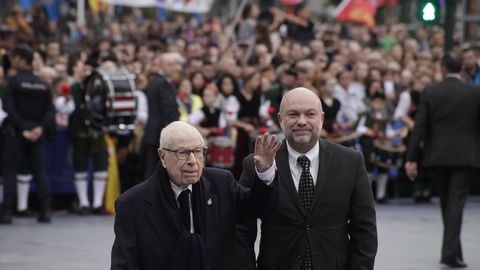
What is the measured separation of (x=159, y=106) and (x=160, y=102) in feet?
0.26

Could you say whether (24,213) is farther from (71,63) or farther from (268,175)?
(268,175)

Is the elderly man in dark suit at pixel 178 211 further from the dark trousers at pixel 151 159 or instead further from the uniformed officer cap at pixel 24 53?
the dark trousers at pixel 151 159

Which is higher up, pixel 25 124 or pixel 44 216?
pixel 25 124

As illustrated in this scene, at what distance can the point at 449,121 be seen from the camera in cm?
1198

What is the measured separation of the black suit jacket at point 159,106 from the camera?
1485 centimetres

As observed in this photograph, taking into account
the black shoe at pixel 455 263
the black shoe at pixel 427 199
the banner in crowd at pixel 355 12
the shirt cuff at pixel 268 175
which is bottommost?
the black shoe at pixel 427 199

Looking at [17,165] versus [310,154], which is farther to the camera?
[17,165]

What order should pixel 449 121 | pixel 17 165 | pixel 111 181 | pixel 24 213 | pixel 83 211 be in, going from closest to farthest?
pixel 449 121
pixel 17 165
pixel 24 213
pixel 83 211
pixel 111 181

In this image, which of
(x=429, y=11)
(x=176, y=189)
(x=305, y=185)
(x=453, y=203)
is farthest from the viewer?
(x=429, y=11)

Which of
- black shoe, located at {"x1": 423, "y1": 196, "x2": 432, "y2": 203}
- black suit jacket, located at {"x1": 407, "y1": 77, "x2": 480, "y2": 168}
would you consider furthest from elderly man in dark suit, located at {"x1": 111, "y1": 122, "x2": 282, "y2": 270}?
black shoe, located at {"x1": 423, "y1": 196, "x2": 432, "y2": 203}

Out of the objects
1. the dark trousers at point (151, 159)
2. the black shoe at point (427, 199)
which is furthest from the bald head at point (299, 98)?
the black shoe at point (427, 199)

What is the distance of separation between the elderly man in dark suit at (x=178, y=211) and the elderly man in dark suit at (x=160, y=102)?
8.38 metres

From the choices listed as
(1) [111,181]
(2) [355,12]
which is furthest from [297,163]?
(2) [355,12]

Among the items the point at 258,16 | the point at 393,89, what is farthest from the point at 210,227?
the point at 258,16
